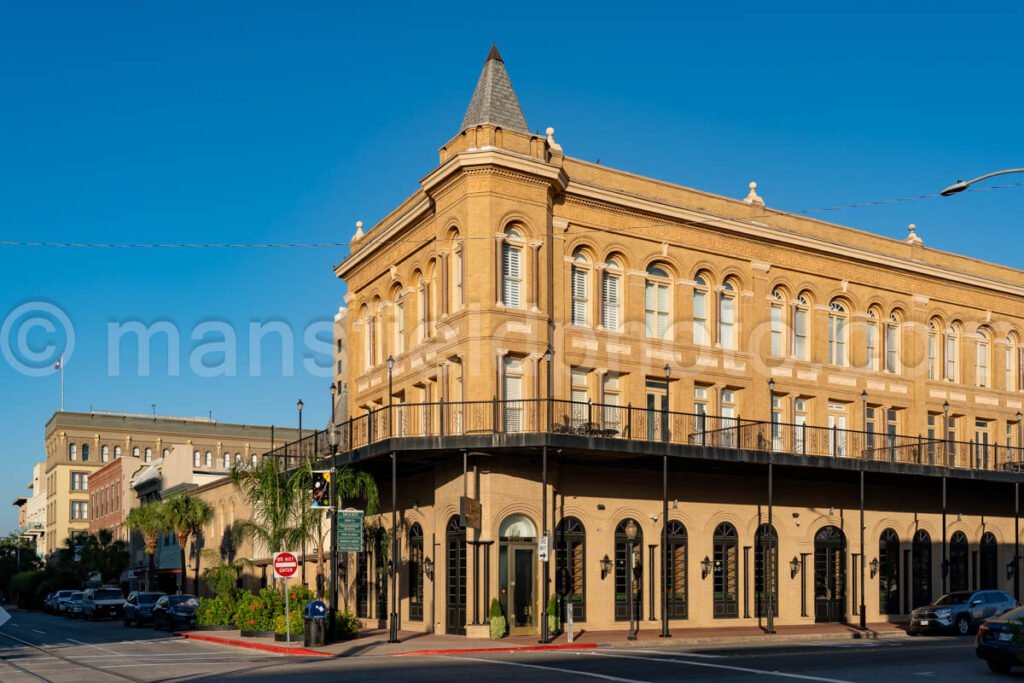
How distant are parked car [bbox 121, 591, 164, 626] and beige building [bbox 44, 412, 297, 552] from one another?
63.7 meters

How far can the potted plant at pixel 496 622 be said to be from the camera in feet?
102

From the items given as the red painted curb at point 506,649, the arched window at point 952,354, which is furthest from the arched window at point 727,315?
the red painted curb at point 506,649

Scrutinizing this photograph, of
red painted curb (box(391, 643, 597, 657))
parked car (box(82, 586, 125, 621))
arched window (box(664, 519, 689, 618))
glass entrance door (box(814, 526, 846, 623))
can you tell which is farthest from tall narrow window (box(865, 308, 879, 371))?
parked car (box(82, 586, 125, 621))

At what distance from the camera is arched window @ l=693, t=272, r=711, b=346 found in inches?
1551

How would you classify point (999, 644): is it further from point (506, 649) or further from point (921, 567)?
point (921, 567)

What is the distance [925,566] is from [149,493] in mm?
56195

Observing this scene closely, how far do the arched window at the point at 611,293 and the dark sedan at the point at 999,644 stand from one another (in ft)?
59.0

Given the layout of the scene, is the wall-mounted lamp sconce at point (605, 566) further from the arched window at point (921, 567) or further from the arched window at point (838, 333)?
the arched window at point (921, 567)

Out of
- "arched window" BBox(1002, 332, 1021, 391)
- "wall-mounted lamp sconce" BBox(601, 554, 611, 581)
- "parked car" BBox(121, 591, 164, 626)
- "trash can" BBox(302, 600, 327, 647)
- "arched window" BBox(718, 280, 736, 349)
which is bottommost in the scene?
"parked car" BBox(121, 591, 164, 626)

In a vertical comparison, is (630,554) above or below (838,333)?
below

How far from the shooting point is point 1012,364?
161 feet

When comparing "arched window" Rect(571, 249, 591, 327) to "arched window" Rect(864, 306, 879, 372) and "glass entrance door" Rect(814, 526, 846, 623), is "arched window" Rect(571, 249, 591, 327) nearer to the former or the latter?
"glass entrance door" Rect(814, 526, 846, 623)

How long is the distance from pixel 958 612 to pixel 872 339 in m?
12.6

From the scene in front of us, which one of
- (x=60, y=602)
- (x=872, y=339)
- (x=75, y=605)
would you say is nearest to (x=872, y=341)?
(x=872, y=339)
